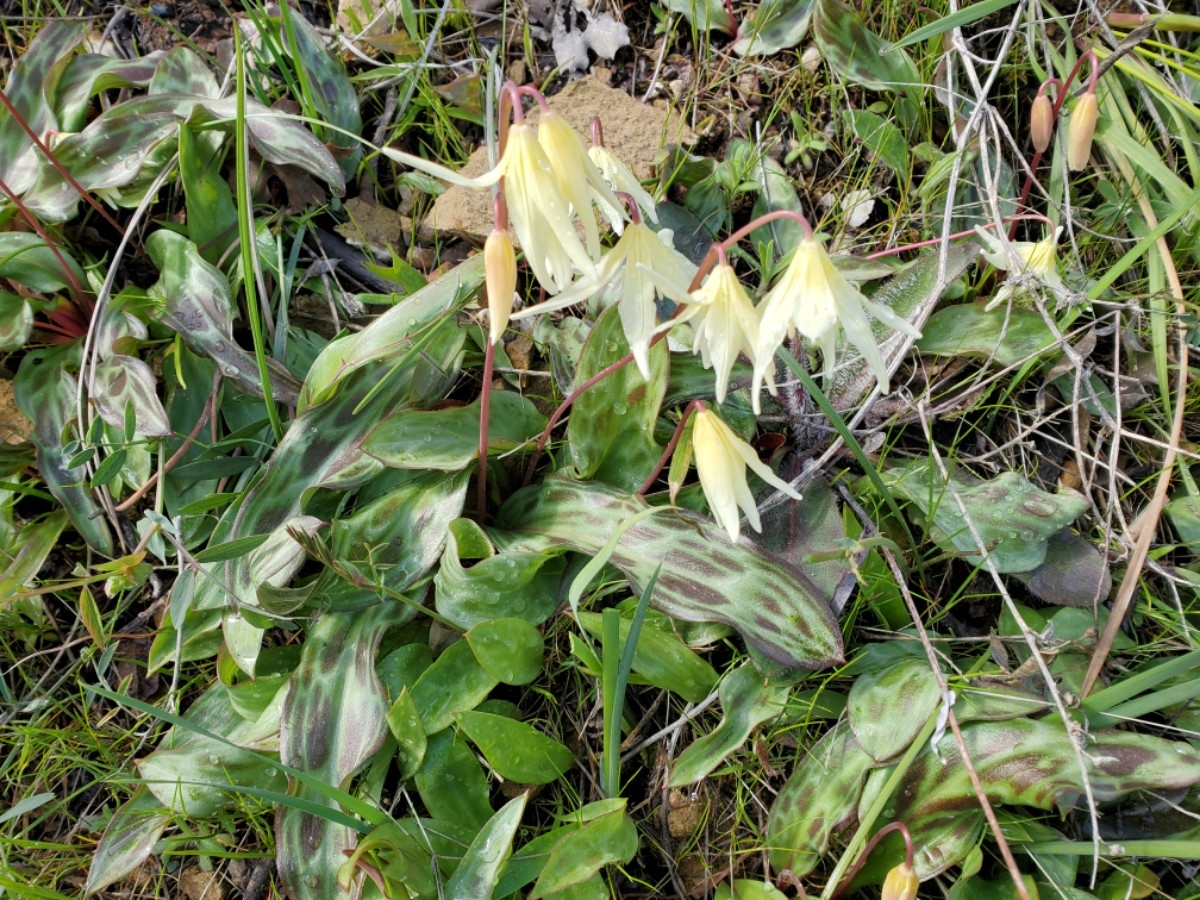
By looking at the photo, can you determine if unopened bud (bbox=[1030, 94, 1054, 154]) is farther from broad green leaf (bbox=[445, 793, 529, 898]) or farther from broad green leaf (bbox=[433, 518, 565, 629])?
broad green leaf (bbox=[445, 793, 529, 898])

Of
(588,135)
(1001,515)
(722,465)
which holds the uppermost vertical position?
(588,135)

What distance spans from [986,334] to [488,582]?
123 cm

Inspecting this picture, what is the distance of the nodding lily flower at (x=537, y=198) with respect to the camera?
1.21m

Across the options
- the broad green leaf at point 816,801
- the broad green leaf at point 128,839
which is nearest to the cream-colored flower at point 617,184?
the broad green leaf at point 816,801

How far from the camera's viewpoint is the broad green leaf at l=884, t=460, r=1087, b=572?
1819 mm

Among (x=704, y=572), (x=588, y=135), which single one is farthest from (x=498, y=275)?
(x=588, y=135)

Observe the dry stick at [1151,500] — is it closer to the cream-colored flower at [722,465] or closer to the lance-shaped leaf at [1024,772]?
the lance-shaped leaf at [1024,772]

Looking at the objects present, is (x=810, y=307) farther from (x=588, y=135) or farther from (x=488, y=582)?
(x=588, y=135)

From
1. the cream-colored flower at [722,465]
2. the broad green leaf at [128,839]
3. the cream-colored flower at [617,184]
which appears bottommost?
the broad green leaf at [128,839]

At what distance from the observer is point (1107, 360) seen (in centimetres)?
213

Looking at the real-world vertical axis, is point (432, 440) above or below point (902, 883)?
above

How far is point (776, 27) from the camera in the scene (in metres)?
2.40

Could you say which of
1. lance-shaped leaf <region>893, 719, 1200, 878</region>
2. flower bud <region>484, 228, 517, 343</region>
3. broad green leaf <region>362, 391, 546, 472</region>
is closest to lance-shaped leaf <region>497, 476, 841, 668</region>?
broad green leaf <region>362, 391, 546, 472</region>

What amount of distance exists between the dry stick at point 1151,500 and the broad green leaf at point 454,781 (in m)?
1.14
